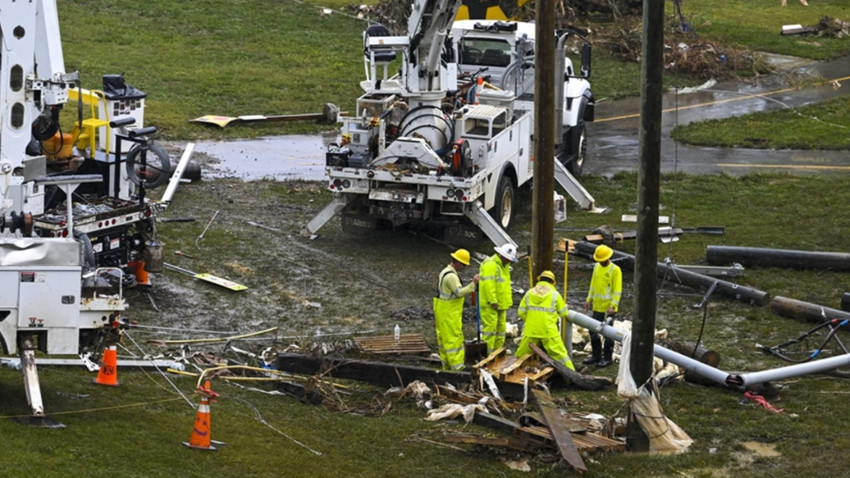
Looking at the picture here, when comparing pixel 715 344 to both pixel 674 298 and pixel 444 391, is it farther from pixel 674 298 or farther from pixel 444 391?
pixel 444 391

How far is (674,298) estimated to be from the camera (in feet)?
63.8

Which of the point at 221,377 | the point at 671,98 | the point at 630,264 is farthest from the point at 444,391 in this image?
the point at 671,98

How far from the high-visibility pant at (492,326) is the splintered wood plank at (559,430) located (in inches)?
88.0

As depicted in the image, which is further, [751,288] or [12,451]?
[751,288]

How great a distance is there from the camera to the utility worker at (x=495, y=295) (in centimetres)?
1625

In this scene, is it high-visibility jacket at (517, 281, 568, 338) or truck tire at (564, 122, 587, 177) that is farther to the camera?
truck tire at (564, 122, 587, 177)

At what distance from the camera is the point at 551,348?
15430 mm

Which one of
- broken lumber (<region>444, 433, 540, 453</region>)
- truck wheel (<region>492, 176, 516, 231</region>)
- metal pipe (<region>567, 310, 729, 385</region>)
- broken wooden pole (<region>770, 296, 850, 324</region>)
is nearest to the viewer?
broken lumber (<region>444, 433, 540, 453</region>)

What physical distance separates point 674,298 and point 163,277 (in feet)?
23.9

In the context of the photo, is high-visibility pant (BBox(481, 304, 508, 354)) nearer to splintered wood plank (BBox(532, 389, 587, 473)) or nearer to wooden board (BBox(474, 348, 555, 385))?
wooden board (BBox(474, 348, 555, 385))

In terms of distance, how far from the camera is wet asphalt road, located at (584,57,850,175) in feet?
93.1

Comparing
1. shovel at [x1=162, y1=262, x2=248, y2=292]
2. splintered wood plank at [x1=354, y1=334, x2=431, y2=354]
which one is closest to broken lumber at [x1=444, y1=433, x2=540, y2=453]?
splintered wood plank at [x1=354, y1=334, x2=431, y2=354]

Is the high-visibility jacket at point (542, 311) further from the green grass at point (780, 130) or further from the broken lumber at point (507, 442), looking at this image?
the green grass at point (780, 130)

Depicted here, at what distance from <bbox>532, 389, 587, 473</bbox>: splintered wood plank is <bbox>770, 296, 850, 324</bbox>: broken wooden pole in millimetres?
5355
